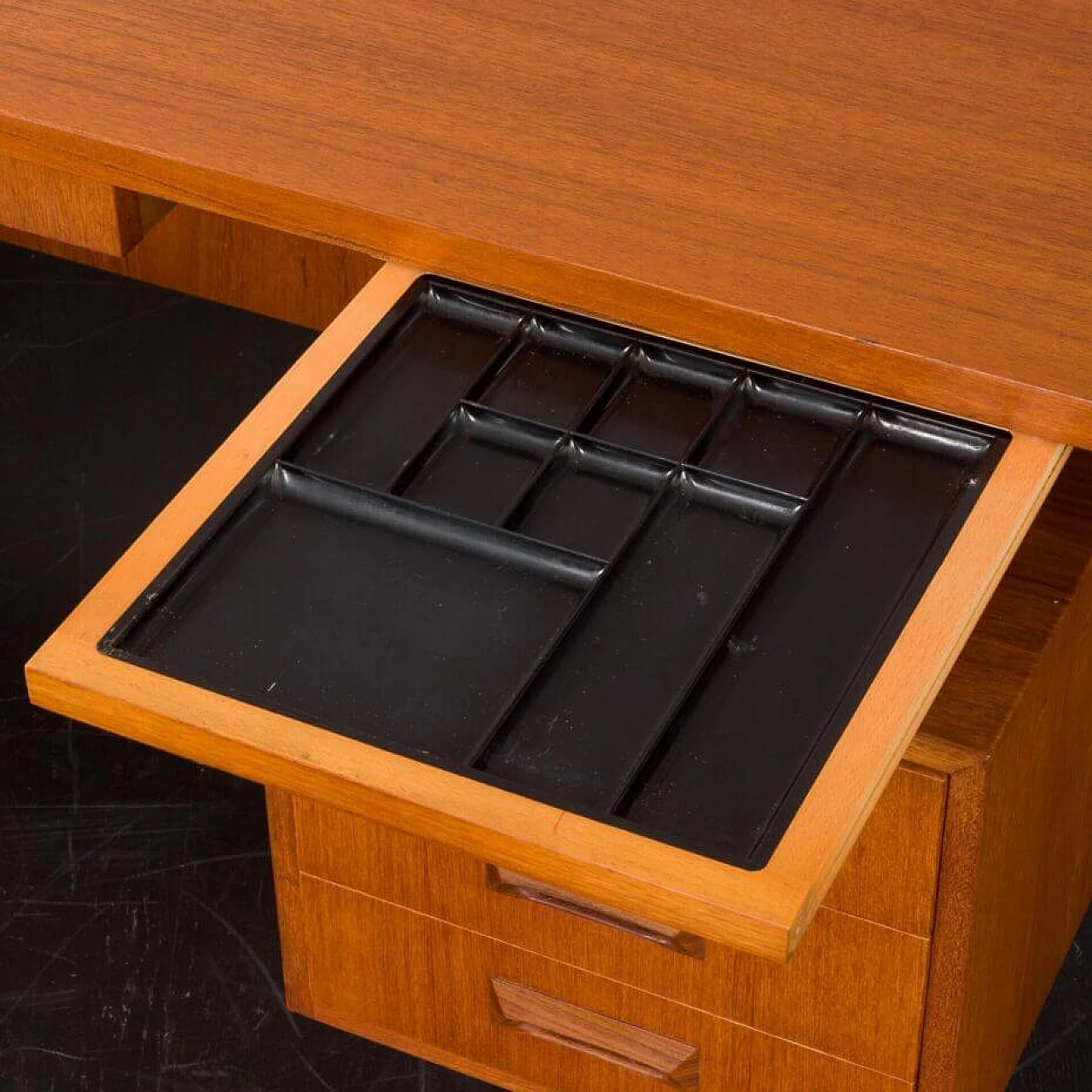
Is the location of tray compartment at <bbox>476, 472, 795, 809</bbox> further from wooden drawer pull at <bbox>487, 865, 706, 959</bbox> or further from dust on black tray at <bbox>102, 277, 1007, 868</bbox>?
wooden drawer pull at <bbox>487, 865, 706, 959</bbox>

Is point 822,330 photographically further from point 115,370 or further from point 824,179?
point 115,370

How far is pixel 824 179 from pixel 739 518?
0.88 feet

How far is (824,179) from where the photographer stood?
1.36 meters

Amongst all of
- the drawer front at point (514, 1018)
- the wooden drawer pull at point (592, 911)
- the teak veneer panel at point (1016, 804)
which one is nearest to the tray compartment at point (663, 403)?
the teak veneer panel at point (1016, 804)

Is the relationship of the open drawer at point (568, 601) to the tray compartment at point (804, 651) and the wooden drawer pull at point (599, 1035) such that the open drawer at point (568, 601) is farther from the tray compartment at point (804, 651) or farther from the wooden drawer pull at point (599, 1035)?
the wooden drawer pull at point (599, 1035)

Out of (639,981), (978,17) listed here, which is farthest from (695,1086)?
(978,17)

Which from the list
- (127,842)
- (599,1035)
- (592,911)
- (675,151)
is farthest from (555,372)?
(127,842)

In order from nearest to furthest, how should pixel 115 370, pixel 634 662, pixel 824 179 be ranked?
pixel 634 662
pixel 824 179
pixel 115 370

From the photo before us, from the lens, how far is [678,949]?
1.52 meters

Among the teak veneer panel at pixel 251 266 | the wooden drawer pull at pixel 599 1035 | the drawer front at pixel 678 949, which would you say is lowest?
the wooden drawer pull at pixel 599 1035

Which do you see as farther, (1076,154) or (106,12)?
(106,12)

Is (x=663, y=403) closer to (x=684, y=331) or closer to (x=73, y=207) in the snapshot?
(x=684, y=331)

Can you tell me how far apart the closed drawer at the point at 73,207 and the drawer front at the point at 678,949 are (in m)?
0.44

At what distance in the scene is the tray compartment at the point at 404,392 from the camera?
4.08 feet
